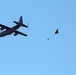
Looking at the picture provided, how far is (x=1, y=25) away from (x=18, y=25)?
9898 millimetres

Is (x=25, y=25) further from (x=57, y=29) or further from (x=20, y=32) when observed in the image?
(x=57, y=29)

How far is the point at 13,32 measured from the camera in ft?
376

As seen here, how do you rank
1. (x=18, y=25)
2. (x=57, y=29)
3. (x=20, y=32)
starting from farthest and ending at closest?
1. (x=20, y=32)
2. (x=18, y=25)
3. (x=57, y=29)

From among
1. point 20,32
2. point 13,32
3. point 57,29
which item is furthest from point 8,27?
point 57,29

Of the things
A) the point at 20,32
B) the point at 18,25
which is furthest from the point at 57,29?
the point at 20,32

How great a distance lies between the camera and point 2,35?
116562 mm

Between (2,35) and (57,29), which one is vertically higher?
(2,35)

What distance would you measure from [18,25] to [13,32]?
16.0ft

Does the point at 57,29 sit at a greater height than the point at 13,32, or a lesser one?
lesser

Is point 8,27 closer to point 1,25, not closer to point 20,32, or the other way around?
point 1,25

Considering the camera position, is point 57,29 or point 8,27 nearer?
point 57,29

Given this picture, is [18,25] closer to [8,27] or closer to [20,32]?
[8,27]

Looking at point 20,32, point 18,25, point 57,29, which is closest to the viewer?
point 57,29

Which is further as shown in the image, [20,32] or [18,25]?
[20,32]
